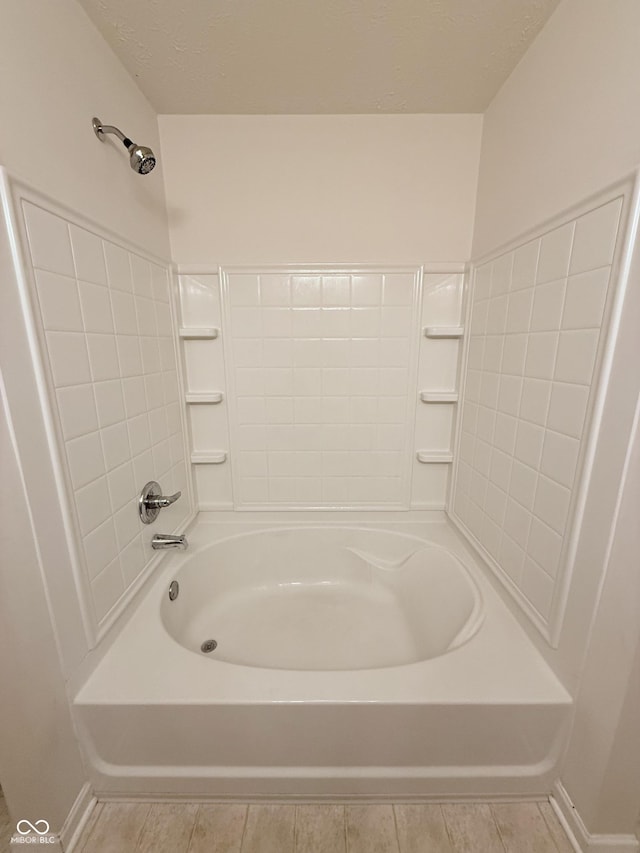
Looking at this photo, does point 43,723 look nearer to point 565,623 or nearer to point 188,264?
point 565,623

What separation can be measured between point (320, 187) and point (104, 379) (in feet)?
3.65

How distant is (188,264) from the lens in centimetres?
142

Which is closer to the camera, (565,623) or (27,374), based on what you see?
(27,374)

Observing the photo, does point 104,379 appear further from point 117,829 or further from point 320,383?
point 117,829

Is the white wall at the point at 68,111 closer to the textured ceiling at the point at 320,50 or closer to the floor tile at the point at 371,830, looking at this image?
the textured ceiling at the point at 320,50

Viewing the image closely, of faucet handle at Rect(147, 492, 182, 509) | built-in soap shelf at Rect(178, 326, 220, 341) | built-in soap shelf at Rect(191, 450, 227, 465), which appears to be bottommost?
faucet handle at Rect(147, 492, 182, 509)

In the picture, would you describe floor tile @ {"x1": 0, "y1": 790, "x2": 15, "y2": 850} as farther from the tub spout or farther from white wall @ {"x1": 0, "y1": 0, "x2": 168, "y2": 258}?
white wall @ {"x1": 0, "y1": 0, "x2": 168, "y2": 258}

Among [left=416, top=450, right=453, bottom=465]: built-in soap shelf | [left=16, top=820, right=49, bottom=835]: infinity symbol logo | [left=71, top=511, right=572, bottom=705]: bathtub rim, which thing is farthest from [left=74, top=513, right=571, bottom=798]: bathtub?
[left=416, top=450, right=453, bottom=465]: built-in soap shelf

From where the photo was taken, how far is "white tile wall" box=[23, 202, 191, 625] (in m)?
0.78

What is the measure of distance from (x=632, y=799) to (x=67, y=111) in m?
2.16

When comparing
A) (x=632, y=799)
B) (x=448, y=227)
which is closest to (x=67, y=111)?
(x=448, y=227)

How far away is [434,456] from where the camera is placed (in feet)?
5.09

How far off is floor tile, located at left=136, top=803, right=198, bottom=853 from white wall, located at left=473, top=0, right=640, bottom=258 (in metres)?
1.84

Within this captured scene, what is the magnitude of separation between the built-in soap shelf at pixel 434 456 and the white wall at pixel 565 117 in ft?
2.81
